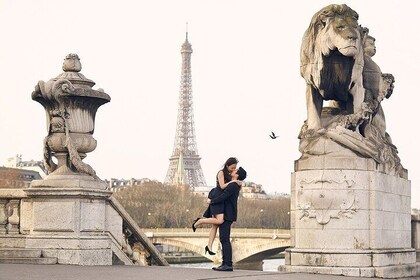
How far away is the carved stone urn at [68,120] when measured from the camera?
16359mm

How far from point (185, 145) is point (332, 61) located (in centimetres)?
16818

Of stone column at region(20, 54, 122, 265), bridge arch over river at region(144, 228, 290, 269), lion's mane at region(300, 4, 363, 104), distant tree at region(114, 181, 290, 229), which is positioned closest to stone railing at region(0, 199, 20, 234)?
stone column at region(20, 54, 122, 265)

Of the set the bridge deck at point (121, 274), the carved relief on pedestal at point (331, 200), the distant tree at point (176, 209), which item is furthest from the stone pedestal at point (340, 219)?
the distant tree at point (176, 209)

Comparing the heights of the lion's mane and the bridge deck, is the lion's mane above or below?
above

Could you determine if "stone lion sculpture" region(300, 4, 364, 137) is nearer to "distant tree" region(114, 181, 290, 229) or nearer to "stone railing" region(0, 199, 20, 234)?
"stone railing" region(0, 199, 20, 234)

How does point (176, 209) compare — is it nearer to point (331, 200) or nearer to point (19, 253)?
point (19, 253)

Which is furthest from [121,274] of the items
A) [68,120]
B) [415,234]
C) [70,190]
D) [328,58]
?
[415,234]

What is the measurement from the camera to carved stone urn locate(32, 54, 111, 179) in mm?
16359

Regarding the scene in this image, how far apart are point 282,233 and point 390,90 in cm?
7419

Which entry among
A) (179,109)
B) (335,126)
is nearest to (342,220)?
(335,126)

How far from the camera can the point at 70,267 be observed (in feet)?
49.1

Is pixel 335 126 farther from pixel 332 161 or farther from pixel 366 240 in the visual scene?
pixel 366 240

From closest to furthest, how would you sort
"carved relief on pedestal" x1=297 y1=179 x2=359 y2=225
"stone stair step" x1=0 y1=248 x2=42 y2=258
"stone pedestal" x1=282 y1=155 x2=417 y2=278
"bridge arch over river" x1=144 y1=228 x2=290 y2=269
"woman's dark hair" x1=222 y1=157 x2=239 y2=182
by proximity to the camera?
"stone pedestal" x1=282 y1=155 x2=417 y2=278 < "carved relief on pedestal" x1=297 y1=179 x2=359 y2=225 < "woman's dark hair" x1=222 y1=157 x2=239 y2=182 < "stone stair step" x1=0 y1=248 x2=42 y2=258 < "bridge arch over river" x1=144 y1=228 x2=290 y2=269

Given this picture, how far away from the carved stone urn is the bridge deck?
6.23 feet
